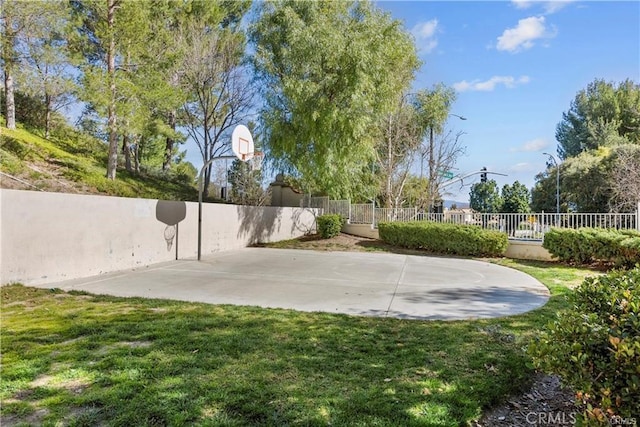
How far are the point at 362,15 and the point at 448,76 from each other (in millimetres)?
7345

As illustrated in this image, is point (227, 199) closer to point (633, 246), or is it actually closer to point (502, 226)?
point (502, 226)

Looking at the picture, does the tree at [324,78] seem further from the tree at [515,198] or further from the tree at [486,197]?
the tree at [486,197]

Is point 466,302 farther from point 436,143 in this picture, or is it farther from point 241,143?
point 436,143

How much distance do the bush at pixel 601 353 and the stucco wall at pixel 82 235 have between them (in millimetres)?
6882

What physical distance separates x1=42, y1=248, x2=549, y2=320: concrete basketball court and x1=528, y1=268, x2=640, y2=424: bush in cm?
260

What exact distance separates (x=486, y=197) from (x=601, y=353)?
1260 inches

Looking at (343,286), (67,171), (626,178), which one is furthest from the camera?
(626,178)

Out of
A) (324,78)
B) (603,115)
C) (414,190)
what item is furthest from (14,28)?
(603,115)

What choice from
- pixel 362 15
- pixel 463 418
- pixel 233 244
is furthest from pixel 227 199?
pixel 463 418

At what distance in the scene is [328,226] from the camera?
14.6m

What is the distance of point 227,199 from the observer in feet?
66.1

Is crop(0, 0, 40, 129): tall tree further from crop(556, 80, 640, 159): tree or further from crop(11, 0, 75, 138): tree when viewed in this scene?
crop(556, 80, 640, 159): tree

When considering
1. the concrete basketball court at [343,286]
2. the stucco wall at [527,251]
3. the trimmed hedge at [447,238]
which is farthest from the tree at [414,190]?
the concrete basketball court at [343,286]

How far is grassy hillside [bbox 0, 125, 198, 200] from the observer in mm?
9977
